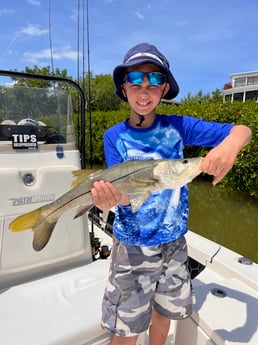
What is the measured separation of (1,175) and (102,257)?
3.86ft

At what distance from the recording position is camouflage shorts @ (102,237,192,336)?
5.30 feet

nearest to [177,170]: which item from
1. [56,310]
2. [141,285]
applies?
[141,285]

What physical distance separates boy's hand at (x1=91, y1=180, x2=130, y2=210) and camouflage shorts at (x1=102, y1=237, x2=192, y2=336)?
357mm

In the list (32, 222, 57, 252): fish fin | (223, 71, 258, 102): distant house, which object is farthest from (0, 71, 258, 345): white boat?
(223, 71, 258, 102): distant house

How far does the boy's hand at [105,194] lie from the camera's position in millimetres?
1337

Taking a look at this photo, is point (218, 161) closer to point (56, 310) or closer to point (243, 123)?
point (56, 310)

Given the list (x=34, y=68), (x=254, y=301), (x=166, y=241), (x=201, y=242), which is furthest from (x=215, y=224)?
(x=34, y=68)

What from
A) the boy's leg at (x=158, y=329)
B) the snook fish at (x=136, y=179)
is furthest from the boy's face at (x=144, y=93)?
the boy's leg at (x=158, y=329)

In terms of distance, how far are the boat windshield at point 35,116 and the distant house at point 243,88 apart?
29744 mm

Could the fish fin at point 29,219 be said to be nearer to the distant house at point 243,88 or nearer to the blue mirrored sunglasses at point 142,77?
the blue mirrored sunglasses at point 142,77

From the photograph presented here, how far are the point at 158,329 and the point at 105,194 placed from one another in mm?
961

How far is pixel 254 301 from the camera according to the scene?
189 centimetres

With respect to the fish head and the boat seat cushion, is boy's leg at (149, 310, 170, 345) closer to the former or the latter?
the boat seat cushion

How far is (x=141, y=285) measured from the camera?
5.33 ft
